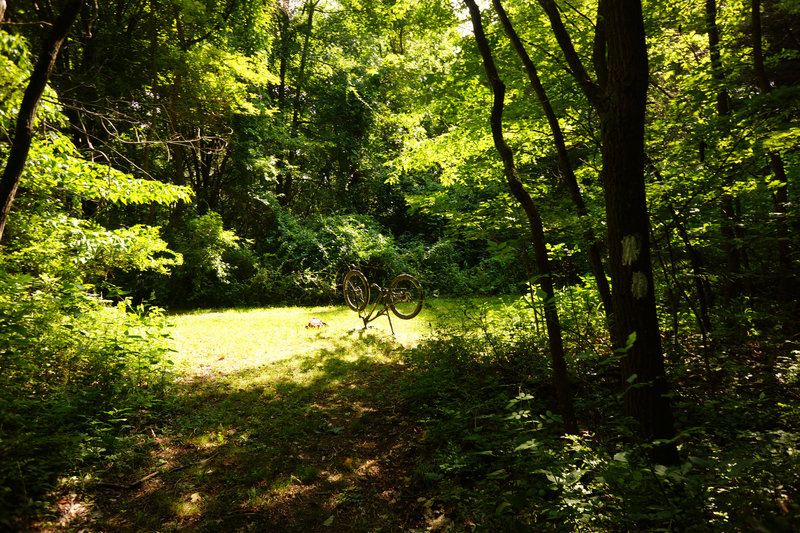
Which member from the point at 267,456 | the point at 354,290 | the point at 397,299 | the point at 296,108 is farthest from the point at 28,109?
Result: the point at 296,108

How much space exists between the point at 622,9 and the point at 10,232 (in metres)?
7.76

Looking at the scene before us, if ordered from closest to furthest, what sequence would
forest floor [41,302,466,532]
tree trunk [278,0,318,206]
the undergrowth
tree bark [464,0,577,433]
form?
1. the undergrowth
2. forest floor [41,302,466,532]
3. tree bark [464,0,577,433]
4. tree trunk [278,0,318,206]

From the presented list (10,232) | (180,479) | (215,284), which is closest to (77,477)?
(180,479)

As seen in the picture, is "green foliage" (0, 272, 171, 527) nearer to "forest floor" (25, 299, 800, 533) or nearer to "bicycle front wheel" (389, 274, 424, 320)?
"forest floor" (25, 299, 800, 533)

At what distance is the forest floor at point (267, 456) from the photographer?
2.82 meters

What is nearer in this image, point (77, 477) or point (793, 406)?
point (77, 477)

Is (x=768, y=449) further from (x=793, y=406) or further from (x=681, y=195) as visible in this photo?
(x=681, y=195)

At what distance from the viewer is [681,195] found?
4254 millimetres

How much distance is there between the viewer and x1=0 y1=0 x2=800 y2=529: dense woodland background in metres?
2.91

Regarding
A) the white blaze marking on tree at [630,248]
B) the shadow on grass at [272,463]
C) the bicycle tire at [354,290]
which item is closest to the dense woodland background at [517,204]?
the white blaze marking on tree at [630,248]

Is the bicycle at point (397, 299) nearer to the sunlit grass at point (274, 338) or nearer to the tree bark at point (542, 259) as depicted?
the sunlit grass at point (274, 338)

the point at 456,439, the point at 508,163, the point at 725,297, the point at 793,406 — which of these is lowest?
the point at 456,439

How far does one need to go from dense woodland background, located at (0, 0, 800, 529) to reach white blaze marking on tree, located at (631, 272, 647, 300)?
2 cm

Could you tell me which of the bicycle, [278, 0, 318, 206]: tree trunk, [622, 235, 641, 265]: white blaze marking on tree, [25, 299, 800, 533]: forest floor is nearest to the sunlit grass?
[25, 299, 800, 533]: forest floor
